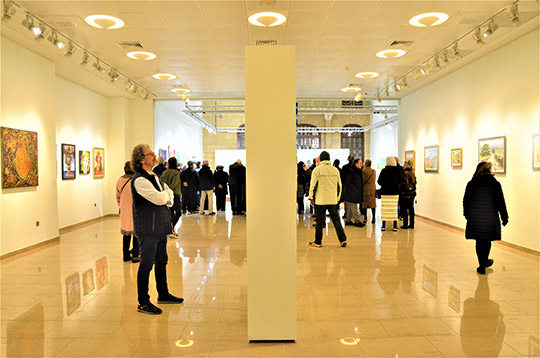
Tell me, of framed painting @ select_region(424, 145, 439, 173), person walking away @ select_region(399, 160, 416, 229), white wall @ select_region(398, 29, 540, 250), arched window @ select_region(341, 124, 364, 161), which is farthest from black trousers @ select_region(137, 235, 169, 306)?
arched window @ select_region(341, 124, 364, 161)

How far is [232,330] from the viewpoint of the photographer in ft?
12.6

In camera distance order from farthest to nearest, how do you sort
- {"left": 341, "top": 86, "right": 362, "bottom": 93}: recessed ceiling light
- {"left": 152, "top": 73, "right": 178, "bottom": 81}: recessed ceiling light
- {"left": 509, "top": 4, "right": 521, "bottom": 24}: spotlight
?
{"left": 341, "top": 86, "right": 362, "bottom": 93}: recessed ceiling light < {"left": 152, "top": 73, "right": 178, "bottom": 81}: recessed ceiling light < {"left": 509, "top": 4, "right": 521, "bottom": 24}: spotlight

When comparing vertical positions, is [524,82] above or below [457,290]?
above

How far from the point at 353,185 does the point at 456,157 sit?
268 centimetres

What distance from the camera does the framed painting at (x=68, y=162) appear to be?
10.5 meters

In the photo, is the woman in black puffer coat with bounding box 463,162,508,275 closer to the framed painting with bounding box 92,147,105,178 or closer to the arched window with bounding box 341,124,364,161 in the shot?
the framed painting with bounding box 92,147,105,178

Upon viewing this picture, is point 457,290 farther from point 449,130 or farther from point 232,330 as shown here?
point 449,130

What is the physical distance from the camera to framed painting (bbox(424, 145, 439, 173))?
11445 mm

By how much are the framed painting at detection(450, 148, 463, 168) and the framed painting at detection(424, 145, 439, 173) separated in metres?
0.92

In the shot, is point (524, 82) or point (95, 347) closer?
point (95, 347)

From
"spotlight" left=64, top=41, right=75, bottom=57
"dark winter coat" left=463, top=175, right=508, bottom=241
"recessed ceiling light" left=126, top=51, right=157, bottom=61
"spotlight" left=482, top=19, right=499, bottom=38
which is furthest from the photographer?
"recessed ceiling light" left=126, top=51, right=157, bottom=61

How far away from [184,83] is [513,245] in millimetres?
9247

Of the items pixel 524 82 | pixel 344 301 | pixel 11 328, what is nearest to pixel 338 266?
pixel 344 301

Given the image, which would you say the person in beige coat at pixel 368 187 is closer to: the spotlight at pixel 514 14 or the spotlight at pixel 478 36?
the spotlight at pixel 478 36
